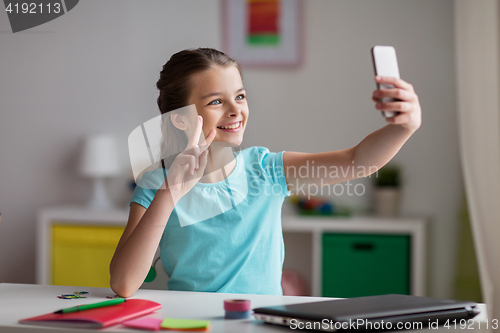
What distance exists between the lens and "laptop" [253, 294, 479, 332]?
577 millimetres

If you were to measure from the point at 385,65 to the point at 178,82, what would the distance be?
496 millimetres

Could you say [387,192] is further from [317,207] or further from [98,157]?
[98,157]

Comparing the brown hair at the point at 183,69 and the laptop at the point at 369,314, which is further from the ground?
the brown hair at the point at 183,69

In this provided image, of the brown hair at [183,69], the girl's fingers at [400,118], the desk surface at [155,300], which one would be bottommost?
the desk surface at [155,300]

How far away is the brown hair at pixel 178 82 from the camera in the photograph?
1060 mm

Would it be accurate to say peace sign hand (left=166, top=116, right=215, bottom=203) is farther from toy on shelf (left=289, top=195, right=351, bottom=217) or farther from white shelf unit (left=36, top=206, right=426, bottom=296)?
toy on shelf (left=289, top=195, right=351, bottom=217)

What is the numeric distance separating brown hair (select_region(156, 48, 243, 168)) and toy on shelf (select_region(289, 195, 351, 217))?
3.35 feet

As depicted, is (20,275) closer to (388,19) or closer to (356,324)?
(388,19)

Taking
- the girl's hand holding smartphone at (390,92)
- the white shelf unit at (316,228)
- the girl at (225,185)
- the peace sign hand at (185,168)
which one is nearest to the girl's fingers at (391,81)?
the girl's hand holding smartphone at (390,92)

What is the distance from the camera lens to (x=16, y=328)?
62 cm

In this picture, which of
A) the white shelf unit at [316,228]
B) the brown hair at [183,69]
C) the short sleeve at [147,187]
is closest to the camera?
the short sleeve at [147,187]

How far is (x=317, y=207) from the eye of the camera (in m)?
2.06

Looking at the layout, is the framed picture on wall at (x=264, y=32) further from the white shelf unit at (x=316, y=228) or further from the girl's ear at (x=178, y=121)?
the girl's ear at (x=178, y=121)

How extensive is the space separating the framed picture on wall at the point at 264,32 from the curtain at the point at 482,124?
70cm
